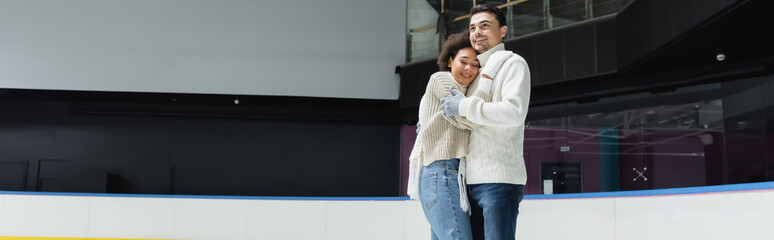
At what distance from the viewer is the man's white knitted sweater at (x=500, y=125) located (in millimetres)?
1636

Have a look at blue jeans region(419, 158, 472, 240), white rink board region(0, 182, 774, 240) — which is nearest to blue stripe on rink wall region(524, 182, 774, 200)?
blue jeans region(419, 158, 472, 240)

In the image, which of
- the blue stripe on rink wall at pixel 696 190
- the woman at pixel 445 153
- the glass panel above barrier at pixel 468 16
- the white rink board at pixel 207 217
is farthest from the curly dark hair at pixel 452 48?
the glass panel above barrier at pixel 468 16

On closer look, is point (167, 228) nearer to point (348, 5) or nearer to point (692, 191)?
point (348, 5)

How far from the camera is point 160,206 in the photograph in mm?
8016

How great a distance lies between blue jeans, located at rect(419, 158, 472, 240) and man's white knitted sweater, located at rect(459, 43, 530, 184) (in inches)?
2.1

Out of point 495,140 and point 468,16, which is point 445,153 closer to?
point 495,140

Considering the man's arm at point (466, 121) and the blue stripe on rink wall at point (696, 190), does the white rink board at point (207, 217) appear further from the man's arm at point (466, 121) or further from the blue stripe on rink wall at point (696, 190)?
the man's arm at point (466, 121)

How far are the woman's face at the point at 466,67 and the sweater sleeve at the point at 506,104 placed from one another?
0.43 ft

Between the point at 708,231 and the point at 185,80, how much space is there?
8737 mm

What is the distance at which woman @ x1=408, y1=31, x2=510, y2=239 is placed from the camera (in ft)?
5.59

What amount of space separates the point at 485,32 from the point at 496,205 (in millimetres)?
496

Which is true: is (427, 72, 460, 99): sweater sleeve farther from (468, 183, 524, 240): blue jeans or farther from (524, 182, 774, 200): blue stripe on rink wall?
(524, 182, 774, 200): blue stripe on rink wall

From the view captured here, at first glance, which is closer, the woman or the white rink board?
the woman

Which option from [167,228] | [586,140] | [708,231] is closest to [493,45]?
[708,231]
